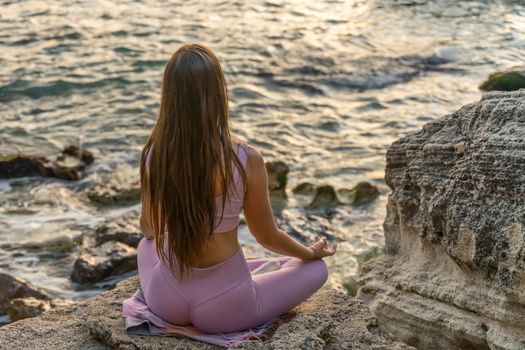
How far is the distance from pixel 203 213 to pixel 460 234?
1.20m

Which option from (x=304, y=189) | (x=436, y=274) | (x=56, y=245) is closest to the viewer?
(x=436, y=274)

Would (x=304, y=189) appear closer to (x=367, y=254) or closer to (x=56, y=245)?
(x=367, y=254)

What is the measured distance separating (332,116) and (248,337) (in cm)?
747

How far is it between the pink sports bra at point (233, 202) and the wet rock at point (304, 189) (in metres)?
5.01

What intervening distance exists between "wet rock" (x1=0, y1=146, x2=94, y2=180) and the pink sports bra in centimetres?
574

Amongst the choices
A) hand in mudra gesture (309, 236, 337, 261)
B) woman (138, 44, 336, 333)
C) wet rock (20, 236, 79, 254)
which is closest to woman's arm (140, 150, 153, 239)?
woman (138, 44, 336, 333)

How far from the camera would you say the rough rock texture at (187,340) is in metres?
3.75

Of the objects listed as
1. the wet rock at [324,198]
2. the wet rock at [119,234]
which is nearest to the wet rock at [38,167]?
the wet rock at [119,234]

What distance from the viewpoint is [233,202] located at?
3846 mm

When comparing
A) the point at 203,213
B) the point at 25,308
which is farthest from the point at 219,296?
the point at 25,308

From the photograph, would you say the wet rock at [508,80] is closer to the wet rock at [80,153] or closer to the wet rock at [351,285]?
the wet rock at [351,285]

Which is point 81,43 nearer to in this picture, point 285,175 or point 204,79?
point 285,175

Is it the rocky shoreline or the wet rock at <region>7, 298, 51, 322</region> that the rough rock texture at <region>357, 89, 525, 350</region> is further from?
the wet rock at <region>7, 298, 51, 322</region>

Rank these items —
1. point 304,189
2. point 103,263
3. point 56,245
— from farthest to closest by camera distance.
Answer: point 304,189
point 56,245
point 103,263
